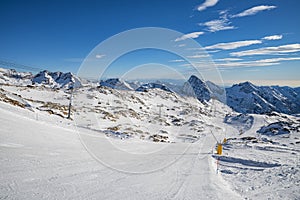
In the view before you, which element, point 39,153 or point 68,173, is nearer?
A: point 68,173

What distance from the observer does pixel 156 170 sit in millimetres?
11266

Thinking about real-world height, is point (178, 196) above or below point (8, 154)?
below

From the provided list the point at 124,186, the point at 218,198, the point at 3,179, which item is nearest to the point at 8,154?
the point at 3,179

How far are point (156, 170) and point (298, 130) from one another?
69.3 meters

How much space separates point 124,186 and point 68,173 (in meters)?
2.49

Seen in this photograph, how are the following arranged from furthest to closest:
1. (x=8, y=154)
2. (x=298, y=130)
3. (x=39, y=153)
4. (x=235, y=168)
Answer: (x=298, y=130), (x=235, y=168), (x=39, y=153), (x=8, y=154)

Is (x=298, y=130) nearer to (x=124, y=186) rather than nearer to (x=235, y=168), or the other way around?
(x=235, y=168)

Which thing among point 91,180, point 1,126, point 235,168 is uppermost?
point 1,126

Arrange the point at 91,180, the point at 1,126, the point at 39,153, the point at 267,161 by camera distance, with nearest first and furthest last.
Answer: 1. the point at 91,180
2. the point at 39,153
3. the point at 1,126
4. the point at 267,161

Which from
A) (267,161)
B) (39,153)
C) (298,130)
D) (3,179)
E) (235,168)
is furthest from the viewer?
(298,130)

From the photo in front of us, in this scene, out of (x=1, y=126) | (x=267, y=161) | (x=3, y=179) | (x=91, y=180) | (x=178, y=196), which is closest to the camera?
(x=3, y=179)

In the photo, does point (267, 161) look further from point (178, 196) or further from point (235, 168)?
point (178, 196)

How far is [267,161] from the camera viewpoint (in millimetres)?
16812

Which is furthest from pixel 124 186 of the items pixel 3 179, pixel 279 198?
pixel 279 198
